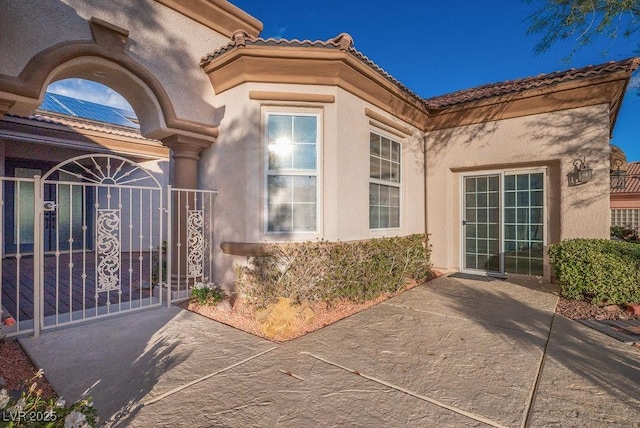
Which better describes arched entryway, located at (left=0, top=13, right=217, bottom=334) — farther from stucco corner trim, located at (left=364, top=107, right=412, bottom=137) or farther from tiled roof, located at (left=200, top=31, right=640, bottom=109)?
stucco corner trim, located at (left=364, top=107, right=412, bottom=137)

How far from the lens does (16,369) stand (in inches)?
130

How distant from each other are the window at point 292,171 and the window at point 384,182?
5.10 feet

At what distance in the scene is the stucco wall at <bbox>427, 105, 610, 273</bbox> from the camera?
6.45 metres

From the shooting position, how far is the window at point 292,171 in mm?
5645

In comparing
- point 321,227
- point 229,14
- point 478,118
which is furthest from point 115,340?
point 478,118

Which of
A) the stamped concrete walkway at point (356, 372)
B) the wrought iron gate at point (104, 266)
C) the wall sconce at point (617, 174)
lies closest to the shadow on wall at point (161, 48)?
the wrought iron gate at point (104, 266)

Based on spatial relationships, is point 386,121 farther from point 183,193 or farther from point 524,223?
point 183,193

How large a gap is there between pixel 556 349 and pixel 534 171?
5.00 metres

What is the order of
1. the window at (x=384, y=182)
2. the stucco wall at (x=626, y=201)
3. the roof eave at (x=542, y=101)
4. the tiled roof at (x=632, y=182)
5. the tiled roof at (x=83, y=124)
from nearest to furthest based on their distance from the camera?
the roof eave at (x=542, y=101), the window at (x=384, y=182), the tiled roof at (x=83, y=124), the stucco wall at (x=626, y=201), the tiled roof at (x=632, y=182)

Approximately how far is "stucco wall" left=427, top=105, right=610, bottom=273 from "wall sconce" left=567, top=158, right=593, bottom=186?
0.32ft

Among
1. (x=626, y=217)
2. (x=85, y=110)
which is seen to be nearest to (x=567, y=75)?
(x=85, y=110)

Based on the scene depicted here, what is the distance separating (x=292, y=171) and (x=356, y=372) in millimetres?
3578
